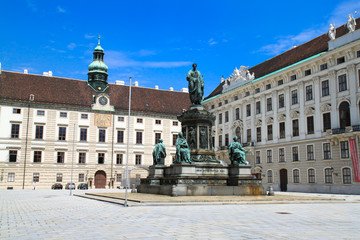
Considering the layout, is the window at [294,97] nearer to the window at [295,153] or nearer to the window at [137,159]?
the window at [295,153]

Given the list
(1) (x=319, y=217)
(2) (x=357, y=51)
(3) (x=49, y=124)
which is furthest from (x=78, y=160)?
(1) (x=319, y=217)

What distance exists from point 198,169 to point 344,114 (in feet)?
74.2

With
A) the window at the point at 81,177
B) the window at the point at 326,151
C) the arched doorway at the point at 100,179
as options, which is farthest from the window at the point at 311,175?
the window at the point at 81,177

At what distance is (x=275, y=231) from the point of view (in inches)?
351

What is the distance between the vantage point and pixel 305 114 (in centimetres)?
4250

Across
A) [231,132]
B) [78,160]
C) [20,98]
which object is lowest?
[78,160]

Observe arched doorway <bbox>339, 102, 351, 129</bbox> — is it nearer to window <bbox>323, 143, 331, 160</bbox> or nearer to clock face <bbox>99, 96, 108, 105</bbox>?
window <bbox>323, 143, 331, 160</bbox>

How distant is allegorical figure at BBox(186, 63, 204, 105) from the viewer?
24312 millimetres

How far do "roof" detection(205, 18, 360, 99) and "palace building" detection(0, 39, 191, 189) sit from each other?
2053 cm

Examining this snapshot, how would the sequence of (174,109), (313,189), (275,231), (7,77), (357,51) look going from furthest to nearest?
(174,109), (7,77), (313,189), (357,51), (275,231)

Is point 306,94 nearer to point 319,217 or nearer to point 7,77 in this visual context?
point 319,217

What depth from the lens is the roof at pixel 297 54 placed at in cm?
4205

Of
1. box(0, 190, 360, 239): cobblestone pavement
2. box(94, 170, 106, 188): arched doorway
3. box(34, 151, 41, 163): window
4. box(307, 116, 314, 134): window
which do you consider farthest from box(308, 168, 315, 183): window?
box(34, 151, 41, 163): window

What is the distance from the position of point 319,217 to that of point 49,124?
5278 centimetres
